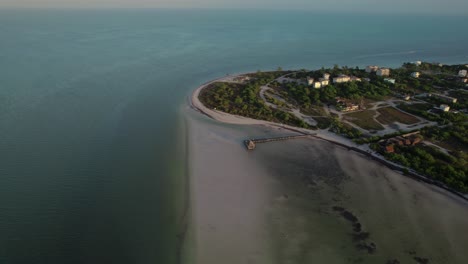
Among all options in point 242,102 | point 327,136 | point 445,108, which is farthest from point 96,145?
point 445,108

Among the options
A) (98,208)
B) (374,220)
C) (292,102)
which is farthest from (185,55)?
(374,220)

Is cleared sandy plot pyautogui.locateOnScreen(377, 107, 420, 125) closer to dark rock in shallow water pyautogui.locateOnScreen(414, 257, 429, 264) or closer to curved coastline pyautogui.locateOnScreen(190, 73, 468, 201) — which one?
curved coastline pyautogui.locateOnScreen(190, 73, 468, 201)

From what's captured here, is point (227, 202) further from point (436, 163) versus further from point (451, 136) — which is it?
point (451, 136)

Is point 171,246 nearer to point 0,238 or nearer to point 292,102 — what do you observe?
→ point 0,238

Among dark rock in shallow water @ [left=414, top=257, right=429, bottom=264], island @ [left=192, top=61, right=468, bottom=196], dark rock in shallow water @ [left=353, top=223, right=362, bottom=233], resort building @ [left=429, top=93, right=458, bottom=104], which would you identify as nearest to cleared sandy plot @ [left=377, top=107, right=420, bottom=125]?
island @ [left=192, top=61, right=468, bottom=196]

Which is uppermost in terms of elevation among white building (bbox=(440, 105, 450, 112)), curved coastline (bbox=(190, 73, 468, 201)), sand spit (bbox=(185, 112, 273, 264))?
white building (bbox=(440, 105, 450, 112))

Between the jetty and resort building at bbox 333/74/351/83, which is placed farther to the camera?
resort building at bbox 333/74/351/83

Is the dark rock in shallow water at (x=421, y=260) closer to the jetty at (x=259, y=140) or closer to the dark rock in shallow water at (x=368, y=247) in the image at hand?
the dark rock in shallow water at (x=368, y=247)
